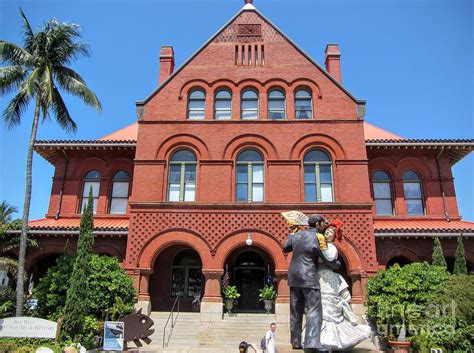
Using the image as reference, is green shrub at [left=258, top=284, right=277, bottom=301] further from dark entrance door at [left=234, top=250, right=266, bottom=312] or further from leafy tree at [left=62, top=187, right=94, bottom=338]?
leafy tree at [left=62, top=187, right=94, bottom=338]

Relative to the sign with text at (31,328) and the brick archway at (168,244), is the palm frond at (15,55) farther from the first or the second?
the sign with text at (31,328)

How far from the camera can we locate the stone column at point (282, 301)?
1662 centimetres

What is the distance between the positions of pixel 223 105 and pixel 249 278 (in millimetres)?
8910

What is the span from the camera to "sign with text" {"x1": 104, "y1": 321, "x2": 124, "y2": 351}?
445 inches

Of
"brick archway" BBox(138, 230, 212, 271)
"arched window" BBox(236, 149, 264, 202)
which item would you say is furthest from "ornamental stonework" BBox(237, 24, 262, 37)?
"brick archway" BBox(138, 230, 212, 271)

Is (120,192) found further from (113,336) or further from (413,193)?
(413,193)

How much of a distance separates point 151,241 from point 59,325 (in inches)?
225

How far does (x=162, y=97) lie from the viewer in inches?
803

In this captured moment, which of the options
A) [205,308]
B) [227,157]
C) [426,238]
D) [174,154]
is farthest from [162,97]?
[426,238]

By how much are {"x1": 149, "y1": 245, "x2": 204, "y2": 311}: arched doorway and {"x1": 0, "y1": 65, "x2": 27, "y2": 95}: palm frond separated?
10.4 meters

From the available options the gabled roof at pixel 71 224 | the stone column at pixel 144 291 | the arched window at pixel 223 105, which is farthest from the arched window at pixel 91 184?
the arched window at pixel 223 105

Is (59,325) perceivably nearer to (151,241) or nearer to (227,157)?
(151,241)

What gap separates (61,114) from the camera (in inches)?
748

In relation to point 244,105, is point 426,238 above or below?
below
